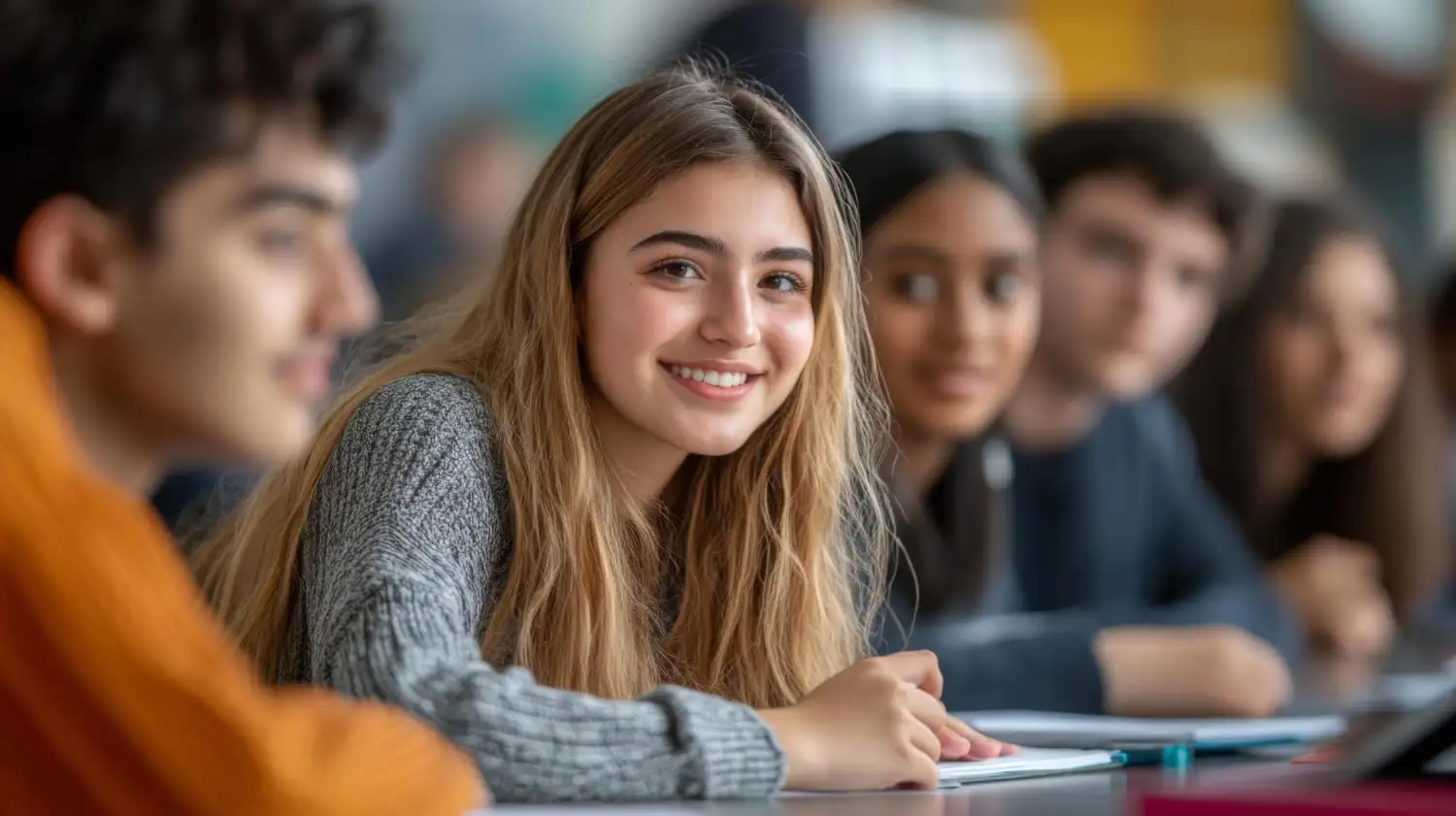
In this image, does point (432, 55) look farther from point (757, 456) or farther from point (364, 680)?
point (364, 680)

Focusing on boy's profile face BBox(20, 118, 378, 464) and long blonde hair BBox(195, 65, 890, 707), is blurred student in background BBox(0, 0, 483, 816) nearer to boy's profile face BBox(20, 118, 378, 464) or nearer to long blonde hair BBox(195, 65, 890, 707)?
boy's profile face BBox(20, 118, 378, 464)

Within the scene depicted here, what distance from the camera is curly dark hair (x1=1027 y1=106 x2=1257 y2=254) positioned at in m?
2.19

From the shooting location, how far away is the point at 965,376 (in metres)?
1.66

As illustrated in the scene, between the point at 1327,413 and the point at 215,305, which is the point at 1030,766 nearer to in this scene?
the point at 215,305

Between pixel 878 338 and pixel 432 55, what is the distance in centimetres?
314

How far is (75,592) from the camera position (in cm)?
69

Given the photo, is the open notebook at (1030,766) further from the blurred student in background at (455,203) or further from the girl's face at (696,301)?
the blurred student in background at (455,203)

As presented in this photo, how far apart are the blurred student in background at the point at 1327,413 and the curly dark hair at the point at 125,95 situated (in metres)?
2.17

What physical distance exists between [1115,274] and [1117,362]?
11 cm

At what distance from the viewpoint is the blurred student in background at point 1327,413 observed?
9.05ft

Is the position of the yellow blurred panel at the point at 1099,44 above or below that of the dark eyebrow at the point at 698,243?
above

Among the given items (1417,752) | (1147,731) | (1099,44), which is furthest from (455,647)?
(1099,44)

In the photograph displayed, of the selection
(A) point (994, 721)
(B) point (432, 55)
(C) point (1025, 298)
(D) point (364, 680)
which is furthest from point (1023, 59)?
(D) point (364, 680)

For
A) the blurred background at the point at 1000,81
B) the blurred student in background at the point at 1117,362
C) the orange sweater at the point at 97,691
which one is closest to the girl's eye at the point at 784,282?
the orange sweater at the point at 97,691
